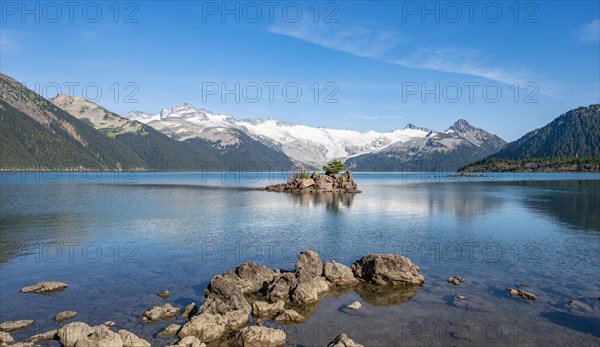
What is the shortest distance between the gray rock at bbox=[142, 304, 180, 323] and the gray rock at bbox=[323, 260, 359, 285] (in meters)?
14.4

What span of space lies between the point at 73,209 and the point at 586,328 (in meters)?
105

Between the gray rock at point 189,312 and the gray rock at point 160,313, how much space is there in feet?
2.43

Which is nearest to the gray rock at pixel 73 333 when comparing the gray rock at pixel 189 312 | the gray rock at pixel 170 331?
the gray rock at pixel 170 331

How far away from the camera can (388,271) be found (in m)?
38.7

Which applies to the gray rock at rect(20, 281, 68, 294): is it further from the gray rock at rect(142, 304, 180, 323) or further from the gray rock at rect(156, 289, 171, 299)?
the gray rock at rect(142, 304, 180, 323)

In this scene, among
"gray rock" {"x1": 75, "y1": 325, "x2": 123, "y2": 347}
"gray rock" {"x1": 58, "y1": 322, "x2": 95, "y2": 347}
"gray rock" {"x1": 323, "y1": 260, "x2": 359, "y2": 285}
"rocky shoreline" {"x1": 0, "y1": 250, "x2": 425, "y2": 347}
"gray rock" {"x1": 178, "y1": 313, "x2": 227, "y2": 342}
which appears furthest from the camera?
"gray rock" {"x1": 323, "y1": 260, "x2": 359, "y2": 285}

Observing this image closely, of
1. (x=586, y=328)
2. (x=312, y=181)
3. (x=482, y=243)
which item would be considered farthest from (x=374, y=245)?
(x=312, y=181)

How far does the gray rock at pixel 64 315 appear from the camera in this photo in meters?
28.9

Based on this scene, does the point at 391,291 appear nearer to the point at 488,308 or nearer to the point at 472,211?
the point at 488,308

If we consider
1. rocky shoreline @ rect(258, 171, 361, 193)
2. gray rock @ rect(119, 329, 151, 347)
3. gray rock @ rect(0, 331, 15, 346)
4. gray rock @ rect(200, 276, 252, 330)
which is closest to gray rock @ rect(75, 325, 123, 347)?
gray rock @ rect(119, 329, 151, 347)

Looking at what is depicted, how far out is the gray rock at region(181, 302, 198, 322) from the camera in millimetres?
29406

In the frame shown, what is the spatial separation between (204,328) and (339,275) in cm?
1565

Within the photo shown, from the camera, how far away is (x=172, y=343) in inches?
985

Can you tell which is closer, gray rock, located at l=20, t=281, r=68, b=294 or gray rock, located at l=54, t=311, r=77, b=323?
gray rock, located at l=54, t=311, r=77, b=323
